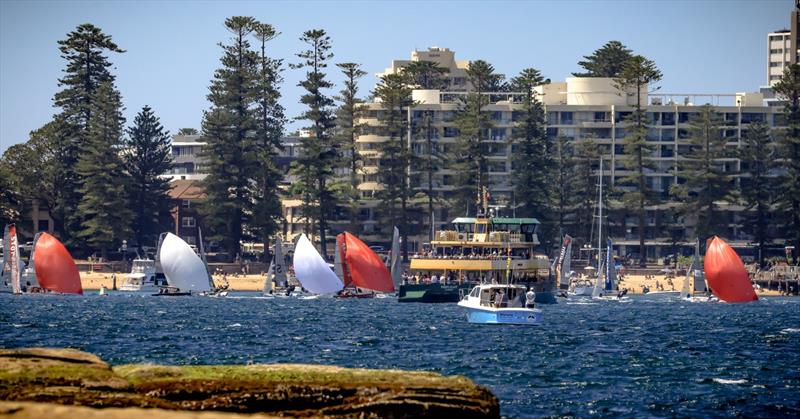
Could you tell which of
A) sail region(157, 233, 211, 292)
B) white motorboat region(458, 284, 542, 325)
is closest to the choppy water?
white motorboat region(458, 284, 542, 325)

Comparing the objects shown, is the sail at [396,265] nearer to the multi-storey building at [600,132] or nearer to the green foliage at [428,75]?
the multi-storey building at [600,132]

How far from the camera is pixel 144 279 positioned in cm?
11769

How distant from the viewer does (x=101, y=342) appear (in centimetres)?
5397

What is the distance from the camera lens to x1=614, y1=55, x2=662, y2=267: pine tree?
14738 centimetres

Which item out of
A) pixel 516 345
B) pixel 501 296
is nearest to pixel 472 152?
pixel 501 296

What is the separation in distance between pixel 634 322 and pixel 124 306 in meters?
35.1

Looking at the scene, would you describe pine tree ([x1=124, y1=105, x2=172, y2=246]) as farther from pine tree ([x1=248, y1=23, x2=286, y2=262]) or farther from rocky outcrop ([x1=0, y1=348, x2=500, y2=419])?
rocky outcrop ([x1=0, y1=348, x2=500, y2=419])

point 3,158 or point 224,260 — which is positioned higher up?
point 3,158

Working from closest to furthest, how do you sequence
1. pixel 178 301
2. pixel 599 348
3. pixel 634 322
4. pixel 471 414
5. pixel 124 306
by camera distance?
pixel 471 414 < pixel 599 348 < pixel 634 322 < pixel 124 306 < pixel 178 301

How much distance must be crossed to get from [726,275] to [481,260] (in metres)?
18.4

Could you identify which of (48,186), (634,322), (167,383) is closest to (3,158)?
(48,186)

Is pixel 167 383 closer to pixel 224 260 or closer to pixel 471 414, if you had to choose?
pixel 471 414

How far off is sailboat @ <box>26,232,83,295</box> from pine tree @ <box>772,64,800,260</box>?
74731 mm

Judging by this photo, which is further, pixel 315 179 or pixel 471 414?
pixel 315 179
